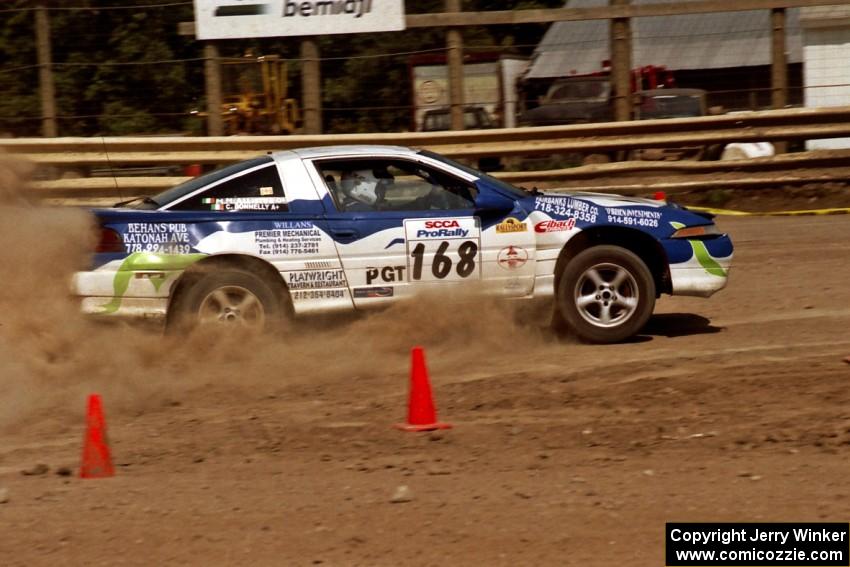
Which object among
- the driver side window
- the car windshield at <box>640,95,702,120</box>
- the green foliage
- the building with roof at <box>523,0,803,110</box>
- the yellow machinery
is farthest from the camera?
the car windshield at <box>640,95,702,120</box>

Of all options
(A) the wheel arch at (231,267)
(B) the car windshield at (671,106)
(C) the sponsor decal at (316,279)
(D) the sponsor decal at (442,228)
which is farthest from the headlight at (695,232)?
(B) the car windshield at (671,106)

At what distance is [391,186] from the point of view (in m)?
8.32

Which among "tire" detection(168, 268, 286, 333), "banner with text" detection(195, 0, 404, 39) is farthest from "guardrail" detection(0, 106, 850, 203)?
"tire" detection(168, 268, 286, 333)

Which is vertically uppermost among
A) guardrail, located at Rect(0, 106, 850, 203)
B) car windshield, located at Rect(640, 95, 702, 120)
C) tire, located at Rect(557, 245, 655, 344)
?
car windshield, located at Rect(640, 95, 702, 120)

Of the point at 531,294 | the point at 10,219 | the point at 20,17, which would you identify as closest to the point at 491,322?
the point at 531,294

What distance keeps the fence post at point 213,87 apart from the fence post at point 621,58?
5.14 m

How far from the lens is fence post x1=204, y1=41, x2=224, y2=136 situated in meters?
15.4

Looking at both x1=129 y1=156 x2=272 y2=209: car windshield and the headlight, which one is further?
the headlight

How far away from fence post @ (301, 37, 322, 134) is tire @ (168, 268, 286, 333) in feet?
25.3

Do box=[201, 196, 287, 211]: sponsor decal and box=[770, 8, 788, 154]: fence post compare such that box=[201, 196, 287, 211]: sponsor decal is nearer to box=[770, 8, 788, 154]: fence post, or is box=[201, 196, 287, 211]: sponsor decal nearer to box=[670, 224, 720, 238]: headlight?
box=[670, 224, 720, 238]: headlight

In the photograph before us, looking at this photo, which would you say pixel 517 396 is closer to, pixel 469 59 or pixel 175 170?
pixel 175 170

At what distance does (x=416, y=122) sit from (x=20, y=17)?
19.1 ft

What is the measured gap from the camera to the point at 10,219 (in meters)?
8.15

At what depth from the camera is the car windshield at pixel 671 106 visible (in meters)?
19.0
